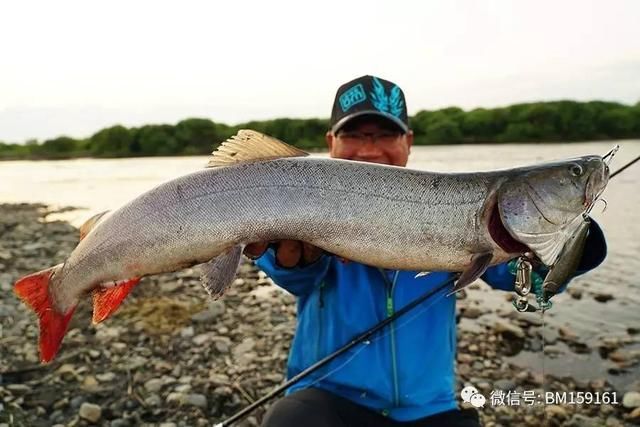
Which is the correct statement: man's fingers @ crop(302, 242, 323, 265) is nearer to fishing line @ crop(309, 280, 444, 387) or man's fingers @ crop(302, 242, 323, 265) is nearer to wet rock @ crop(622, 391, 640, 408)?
fishing line @ crop(309, 280, 444, 387)

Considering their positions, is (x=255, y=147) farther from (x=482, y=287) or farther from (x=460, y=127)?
(x=460, y=127)

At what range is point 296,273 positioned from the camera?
3.23 metres

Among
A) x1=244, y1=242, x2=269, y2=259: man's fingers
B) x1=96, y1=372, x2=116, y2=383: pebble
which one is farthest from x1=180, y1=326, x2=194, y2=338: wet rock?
x1=244, y1=242, x2=269, y2=259: man's fingers

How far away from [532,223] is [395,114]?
163 cm

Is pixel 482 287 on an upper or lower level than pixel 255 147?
lower

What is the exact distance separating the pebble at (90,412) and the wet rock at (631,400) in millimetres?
4851

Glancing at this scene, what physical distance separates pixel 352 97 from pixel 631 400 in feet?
13.0

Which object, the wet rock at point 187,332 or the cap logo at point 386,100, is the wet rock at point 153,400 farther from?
the cap logo at point 386,100

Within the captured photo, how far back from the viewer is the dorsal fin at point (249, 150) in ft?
8.71

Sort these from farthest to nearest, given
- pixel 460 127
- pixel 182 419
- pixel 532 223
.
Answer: pixel 460 127 → pixel 182 419 → pixel 532 223

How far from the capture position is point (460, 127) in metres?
51.9

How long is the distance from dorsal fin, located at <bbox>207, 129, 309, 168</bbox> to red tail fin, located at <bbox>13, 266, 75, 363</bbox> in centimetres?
103

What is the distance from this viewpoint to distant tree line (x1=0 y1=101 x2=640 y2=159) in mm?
42125

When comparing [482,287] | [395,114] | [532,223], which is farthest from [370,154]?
[482,287]
